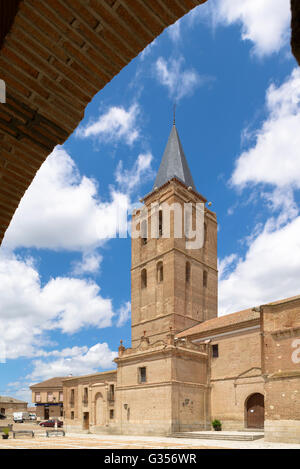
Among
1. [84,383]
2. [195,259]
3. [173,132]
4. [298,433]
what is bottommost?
[84,383]

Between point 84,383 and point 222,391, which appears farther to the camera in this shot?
point 84,383

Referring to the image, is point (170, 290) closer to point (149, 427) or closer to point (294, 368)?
point (149, 427)

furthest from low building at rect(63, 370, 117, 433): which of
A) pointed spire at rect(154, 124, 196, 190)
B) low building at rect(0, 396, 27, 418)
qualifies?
low building at rect(0, 396, 27, 418)

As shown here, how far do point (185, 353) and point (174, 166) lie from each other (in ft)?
70.5

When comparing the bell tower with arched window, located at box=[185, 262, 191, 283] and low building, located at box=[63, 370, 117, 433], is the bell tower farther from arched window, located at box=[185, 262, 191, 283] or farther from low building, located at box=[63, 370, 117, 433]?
low building, located at box=[63, 370, 117, 433]

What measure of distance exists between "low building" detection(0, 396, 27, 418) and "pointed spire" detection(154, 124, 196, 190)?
4424 cm

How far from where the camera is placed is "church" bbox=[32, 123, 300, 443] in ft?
61.0

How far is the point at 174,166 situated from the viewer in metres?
42.3

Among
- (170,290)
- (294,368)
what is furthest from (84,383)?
(294,368)

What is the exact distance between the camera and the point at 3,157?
312 centimetres

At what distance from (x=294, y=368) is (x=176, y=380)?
9.65 m

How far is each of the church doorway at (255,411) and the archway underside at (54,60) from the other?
25.3 metres

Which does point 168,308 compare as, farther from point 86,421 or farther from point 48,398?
point 48,398

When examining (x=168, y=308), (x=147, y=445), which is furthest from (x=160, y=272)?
(x=147, y=445)
